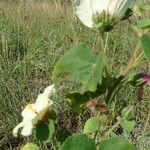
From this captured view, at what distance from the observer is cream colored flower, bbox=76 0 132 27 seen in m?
0.75

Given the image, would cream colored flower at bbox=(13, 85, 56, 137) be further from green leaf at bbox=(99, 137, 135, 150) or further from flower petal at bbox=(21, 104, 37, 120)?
green leaf at bbox=(99, 137, 135, 150)

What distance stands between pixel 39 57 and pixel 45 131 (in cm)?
286

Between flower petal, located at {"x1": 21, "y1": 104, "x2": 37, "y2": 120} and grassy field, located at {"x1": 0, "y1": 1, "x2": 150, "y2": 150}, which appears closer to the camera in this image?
flower petal, located at {"x1": 21, "y1": 104, "x2": 37, "y2": 120}

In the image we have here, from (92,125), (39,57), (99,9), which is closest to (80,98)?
(92,125)

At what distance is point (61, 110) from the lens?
281 cm

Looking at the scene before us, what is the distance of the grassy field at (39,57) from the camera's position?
8.55ft

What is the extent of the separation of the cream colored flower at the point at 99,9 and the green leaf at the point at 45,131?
0.17 meters

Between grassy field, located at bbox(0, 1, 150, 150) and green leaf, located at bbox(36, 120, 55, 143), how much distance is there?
4.25 ft

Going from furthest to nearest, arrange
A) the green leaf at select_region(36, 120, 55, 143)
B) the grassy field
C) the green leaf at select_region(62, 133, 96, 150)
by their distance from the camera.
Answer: the grassy field < the green leaf at select_region(36, 120, 55, 143) < the green leaf at select_region(62, 133, 96, 150)

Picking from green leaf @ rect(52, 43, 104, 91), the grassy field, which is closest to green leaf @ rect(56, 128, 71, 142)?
green leaf @ rect(52, 43, 104, 91)

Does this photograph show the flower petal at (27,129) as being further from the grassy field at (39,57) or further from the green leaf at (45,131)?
the grassy field at (39,57)

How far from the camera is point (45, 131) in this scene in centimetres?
81

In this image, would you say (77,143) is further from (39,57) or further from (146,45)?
(39,57)

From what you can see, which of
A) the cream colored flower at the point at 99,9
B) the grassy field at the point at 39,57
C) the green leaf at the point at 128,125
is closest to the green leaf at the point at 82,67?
the cream colored flower at the point at 99,9
